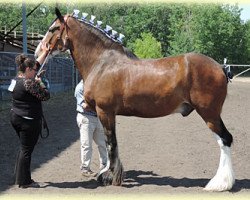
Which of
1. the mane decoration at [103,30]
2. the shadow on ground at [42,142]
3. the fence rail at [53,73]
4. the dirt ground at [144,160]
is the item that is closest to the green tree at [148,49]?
the fence rail at [53,73]

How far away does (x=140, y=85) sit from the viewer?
5.36 metres

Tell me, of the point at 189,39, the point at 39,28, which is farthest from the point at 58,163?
the point at 39,28

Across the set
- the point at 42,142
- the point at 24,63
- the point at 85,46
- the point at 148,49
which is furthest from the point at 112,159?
the point at 148,49

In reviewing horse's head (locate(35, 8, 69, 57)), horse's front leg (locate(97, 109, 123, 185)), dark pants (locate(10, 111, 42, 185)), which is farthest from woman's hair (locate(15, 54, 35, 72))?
horse's front leg (locate(97, 109, 123, 185))

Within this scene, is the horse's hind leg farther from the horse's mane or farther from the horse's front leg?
the horse's mane

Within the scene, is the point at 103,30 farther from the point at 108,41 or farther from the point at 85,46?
the point at 85,46

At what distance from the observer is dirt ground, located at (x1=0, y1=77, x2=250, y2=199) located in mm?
5414

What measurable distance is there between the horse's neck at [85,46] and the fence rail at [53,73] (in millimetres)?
10979

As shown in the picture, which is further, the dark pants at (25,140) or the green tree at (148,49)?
the green tree at (148,49)

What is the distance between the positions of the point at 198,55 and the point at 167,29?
2336 inches

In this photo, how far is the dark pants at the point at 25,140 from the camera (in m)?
5.42

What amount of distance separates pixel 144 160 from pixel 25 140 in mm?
2472

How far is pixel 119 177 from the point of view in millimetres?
5547

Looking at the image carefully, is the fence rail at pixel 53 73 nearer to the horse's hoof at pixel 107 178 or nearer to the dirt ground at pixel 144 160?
the dirt ground at pixel 144 160
